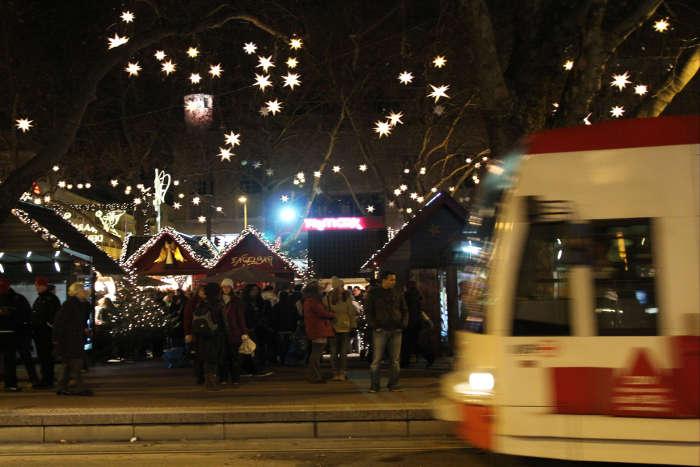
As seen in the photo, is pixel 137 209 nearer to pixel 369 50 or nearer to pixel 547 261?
pixel 369 50

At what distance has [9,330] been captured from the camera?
42.6ft

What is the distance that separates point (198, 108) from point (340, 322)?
29.0 feet

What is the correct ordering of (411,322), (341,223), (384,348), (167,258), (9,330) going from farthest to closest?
(341,223)
(167,258)
(411,322)
(9,330)
(384,348)

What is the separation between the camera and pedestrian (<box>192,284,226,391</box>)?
1253 cm

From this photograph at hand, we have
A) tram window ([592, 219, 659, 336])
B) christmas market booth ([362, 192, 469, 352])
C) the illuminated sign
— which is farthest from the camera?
the illuminated sign

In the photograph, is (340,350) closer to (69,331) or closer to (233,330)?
(233,330)

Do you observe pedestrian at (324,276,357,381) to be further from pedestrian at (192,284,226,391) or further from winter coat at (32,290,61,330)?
winter coat at (32,290,61,330)

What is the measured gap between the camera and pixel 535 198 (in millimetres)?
6895

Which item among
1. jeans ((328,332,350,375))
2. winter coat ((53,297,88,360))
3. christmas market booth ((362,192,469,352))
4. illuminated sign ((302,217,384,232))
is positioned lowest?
jeans ((328,332,350,375))

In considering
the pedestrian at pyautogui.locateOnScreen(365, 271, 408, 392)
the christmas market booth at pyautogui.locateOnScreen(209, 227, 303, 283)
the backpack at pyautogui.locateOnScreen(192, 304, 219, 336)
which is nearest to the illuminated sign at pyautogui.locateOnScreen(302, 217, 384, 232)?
the christmas market booth at pyautogui.locateOnScreen(209, 227, 303, 283)

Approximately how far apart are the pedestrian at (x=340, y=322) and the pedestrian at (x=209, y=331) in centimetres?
187

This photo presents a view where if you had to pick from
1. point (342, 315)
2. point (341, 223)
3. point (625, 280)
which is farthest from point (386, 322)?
point (341, 223)

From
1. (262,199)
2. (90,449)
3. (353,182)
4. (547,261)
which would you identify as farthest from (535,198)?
(262,199)

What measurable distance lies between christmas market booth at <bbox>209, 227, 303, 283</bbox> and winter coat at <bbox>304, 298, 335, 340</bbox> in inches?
268
